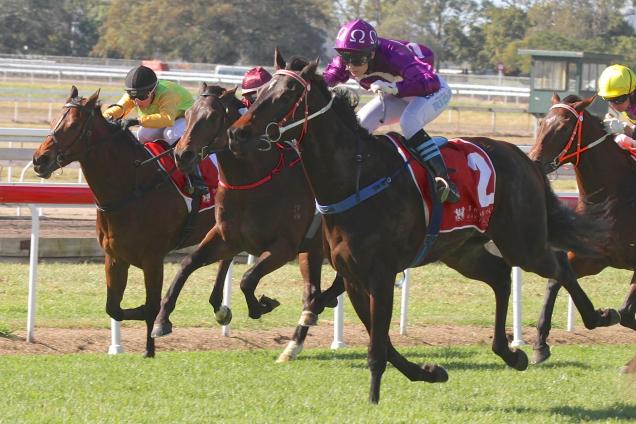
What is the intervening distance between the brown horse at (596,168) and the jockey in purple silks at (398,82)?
5.11ft

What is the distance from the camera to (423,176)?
7.10 m

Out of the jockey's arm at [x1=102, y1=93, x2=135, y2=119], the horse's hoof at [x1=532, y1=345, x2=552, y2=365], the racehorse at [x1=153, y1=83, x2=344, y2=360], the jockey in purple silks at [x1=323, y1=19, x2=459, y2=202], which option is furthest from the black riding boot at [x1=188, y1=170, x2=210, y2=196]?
the horse's hoof at [x1=532, y1=345, x2=552, y2=365]

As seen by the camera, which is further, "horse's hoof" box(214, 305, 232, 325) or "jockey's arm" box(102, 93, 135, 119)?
"jockey's arm" box(102, 93, 135, 119)

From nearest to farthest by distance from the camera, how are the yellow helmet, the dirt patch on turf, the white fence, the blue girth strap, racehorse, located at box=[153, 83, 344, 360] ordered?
the blue girth strap → racehorse, located at box=[153, 83, 344, 360] → the yellow helmet → the dirt patch on turf → the white fence

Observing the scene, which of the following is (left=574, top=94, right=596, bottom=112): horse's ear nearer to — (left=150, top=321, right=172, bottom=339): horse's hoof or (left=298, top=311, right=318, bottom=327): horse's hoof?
(left=298, top=311, right=318, bottom=327): horse's hoof

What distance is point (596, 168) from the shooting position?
29.5ft

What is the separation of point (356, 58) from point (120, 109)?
3052 mm

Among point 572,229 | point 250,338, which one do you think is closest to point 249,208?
point 250,338

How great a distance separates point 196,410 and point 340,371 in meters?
1.86

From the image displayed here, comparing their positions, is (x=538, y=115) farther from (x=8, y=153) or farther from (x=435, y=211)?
(x=435, y=211)

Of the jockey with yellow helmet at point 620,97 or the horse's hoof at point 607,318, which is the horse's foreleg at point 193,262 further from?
the jockey with yellow helmet at point 620,97

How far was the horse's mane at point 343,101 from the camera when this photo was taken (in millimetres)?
6696

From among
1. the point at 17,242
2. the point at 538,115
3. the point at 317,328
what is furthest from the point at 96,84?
the point at 317,328

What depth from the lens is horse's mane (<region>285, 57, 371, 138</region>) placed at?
670cm
